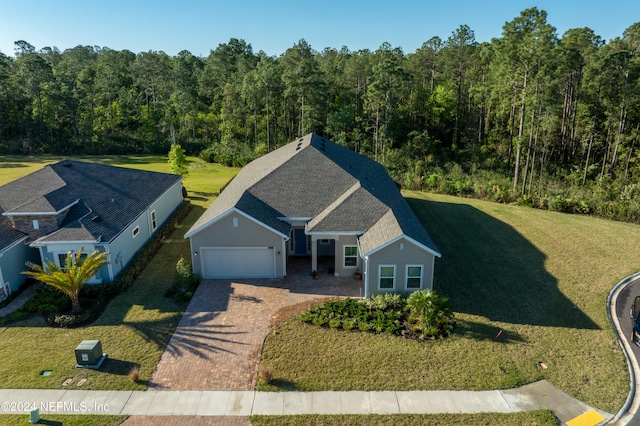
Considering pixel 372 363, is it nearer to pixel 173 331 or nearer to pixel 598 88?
pixel 173 331

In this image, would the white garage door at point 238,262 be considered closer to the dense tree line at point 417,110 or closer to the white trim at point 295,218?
the white trim at point 295,218

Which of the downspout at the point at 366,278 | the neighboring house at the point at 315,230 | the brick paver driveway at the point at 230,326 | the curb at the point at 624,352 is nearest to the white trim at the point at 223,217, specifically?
the neighboring house at the point at 315,230

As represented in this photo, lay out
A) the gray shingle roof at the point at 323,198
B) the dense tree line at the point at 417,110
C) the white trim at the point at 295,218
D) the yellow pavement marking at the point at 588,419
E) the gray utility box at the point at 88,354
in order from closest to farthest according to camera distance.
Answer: the yellow pavement marking at the point at 588,419 → the gray utility box at the point at 88,354 → the gray shingle roof at the point at 323,198 → the white trim at the point at 295,218 → the dense tree line at the point at 417,110

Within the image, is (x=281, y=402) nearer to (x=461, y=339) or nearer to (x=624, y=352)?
(x=461, y=339)

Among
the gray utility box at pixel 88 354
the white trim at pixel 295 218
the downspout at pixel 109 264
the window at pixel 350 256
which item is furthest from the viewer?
the white trim at pixel 295 218

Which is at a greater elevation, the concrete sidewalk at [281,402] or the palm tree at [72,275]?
the palm tree at [72,275]

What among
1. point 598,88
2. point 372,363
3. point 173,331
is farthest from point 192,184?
point 598,88
